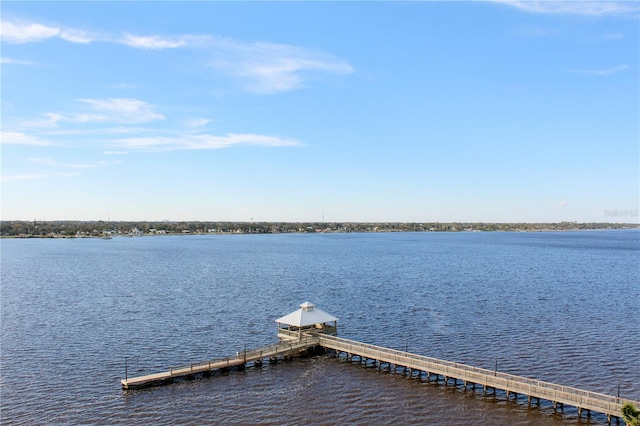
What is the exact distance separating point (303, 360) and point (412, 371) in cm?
857

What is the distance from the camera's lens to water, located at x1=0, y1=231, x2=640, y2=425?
100 feet

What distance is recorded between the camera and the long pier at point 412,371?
29.5 m

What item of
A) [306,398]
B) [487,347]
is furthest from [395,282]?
[306,398]

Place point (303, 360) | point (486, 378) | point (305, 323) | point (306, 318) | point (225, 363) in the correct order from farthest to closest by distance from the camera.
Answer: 1. point (306, 318)
2. point (305, 323)
3. point (303, 360)
4. point (225, 363)
5. point (486, 378)

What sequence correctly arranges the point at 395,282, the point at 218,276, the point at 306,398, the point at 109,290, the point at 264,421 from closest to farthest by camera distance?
the point at 264,421 < the point at 306,398 < the point at 109,290 < the point at 395,282 < the point at 218,276

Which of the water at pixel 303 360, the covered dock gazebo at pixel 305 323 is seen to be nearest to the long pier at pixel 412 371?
the covered dock gazebo at pixel 305 323

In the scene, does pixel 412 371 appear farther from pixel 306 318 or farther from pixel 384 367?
pixel 306 318

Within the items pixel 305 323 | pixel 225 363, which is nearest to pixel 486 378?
pixel 305 323

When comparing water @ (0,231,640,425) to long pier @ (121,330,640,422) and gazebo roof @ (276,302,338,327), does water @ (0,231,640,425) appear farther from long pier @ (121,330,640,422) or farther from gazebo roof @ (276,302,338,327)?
gazebo roof @ (276,302,338,327)

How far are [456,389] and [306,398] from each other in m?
10.0

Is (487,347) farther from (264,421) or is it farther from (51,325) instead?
(51,325)

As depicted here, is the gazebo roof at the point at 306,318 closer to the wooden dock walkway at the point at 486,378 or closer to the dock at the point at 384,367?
the dock at the point at 384,367

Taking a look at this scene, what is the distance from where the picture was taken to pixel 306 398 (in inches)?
1266

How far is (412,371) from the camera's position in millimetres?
37000
